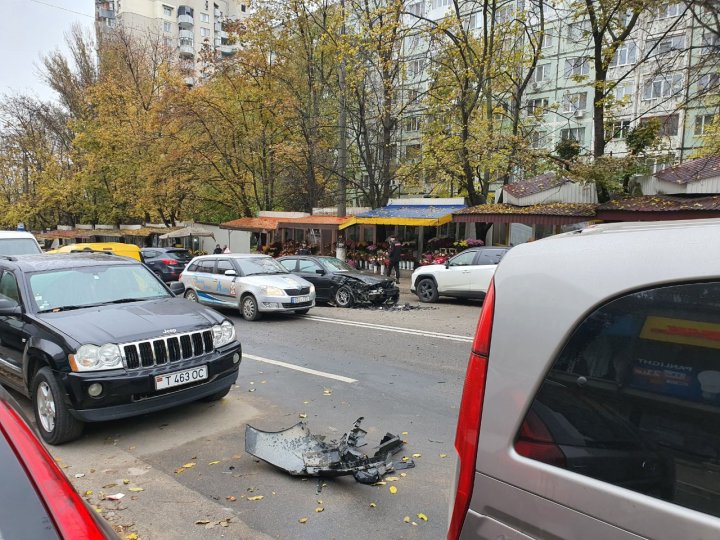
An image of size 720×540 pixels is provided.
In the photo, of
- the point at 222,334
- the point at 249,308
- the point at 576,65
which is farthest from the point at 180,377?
the point at 576,65

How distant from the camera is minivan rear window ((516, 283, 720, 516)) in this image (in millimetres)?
1252

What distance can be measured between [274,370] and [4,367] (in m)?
3.17

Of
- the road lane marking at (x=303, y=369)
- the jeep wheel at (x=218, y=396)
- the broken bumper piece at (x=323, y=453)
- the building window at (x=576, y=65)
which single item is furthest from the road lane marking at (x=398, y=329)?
the building window at (x=576, y=65)

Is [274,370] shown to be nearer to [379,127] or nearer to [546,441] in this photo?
[546,441]

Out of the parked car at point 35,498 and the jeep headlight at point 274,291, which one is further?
the jeep headlight at point 274,291

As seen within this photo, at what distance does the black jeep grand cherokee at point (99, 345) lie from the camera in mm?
4367

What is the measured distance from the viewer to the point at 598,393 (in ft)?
4.70

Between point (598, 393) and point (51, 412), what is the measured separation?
480 cm

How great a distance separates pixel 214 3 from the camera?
77562 mm

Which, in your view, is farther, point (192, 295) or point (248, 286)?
point (192, 295)

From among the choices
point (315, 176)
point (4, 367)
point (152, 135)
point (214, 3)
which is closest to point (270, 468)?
point (4, 367)

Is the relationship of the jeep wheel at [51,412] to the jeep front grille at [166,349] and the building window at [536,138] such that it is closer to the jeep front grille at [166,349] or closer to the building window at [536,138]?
the jeep front grille at [166,349]

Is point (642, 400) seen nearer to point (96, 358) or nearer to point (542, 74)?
point (96, 358)

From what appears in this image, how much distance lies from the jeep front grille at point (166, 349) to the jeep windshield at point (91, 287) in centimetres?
112
